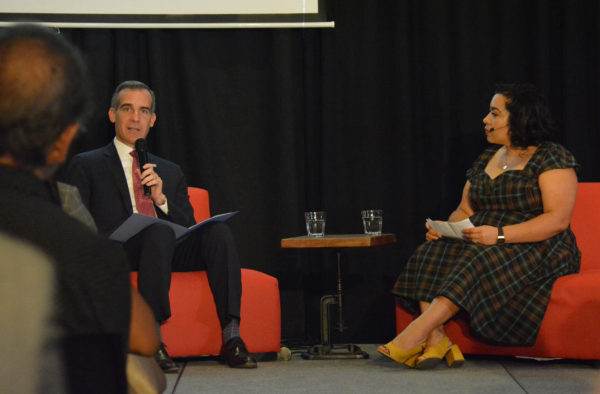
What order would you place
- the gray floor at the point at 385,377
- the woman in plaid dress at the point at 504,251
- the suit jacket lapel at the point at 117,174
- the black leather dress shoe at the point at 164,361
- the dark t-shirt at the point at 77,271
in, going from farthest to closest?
the suit jacket lapel at the point at 117,174
the woman in plaid dress at the point at 504,251
the black leather dress shoe at the point at 164,361
the gray floor at the point at 385,377
the dark t-shirt at the point at 77,271

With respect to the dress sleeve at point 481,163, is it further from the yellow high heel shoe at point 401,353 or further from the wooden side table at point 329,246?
the yellow high heel shoe at point 401,353

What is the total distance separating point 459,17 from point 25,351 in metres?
3.49

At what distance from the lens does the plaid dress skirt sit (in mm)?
2883

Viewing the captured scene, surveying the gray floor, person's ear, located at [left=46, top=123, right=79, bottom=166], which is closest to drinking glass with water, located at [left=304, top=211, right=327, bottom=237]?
the gray floor

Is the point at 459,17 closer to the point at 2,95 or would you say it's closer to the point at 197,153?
the point at 197,153

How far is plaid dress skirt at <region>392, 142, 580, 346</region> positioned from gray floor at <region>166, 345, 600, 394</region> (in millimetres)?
165

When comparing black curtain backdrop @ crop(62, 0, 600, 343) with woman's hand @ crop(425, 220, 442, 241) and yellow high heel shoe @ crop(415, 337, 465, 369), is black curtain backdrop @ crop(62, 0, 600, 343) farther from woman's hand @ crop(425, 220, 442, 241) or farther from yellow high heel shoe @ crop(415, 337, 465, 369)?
yellow high heel shoe @ crop(415, 337, 465, 369)

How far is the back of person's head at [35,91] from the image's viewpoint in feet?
2.43

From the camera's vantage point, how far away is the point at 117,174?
10.6 feet

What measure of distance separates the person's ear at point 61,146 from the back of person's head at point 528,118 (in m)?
2.60

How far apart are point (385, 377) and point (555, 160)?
1124 millimetres

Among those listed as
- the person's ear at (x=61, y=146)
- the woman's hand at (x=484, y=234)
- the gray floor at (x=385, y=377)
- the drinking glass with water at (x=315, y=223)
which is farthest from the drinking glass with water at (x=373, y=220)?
the person's ear at (x=61, y=146)

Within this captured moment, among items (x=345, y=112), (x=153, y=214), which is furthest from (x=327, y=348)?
(x=345, y=112)

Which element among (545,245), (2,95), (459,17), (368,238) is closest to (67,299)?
(2,95)
